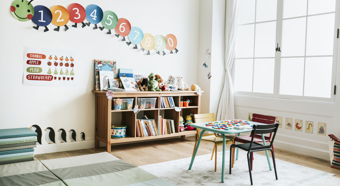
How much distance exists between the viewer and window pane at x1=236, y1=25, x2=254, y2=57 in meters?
5.17

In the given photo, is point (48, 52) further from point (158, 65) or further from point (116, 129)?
point (158, 65)

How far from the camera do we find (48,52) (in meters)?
3.94

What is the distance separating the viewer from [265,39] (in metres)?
4.93

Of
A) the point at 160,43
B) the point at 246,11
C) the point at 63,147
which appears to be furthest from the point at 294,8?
the point at 63,147

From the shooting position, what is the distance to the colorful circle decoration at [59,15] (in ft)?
13.0

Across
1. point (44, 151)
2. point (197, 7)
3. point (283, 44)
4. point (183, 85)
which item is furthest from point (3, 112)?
point (283, 44)

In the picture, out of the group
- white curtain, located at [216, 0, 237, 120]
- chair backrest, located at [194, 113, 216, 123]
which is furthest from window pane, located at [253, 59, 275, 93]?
chair backrest, located at [194, 113, 216, 123]

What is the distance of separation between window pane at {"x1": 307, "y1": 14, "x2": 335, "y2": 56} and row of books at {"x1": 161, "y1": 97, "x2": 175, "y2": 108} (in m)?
2.32

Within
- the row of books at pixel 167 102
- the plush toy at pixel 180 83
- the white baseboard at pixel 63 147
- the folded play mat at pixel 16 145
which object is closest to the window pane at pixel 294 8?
the plush toy at pixel 180 83

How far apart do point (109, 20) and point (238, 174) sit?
118 inches

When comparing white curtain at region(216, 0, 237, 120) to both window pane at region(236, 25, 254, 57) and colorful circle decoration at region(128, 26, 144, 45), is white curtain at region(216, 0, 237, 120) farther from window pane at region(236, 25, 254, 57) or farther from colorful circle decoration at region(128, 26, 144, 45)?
colorful circle decoration at region(128, 26, 144, 45)

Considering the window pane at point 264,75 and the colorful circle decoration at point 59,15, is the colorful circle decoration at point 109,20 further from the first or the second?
the window pane at point 264,75

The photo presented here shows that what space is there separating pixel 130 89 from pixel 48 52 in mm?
1307

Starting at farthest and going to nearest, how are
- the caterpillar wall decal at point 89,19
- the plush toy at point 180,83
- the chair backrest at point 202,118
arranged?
the plush toy at point 180,83 < the caterpillar wall decal at point 89,19 < the chair backrest at point 202,118
